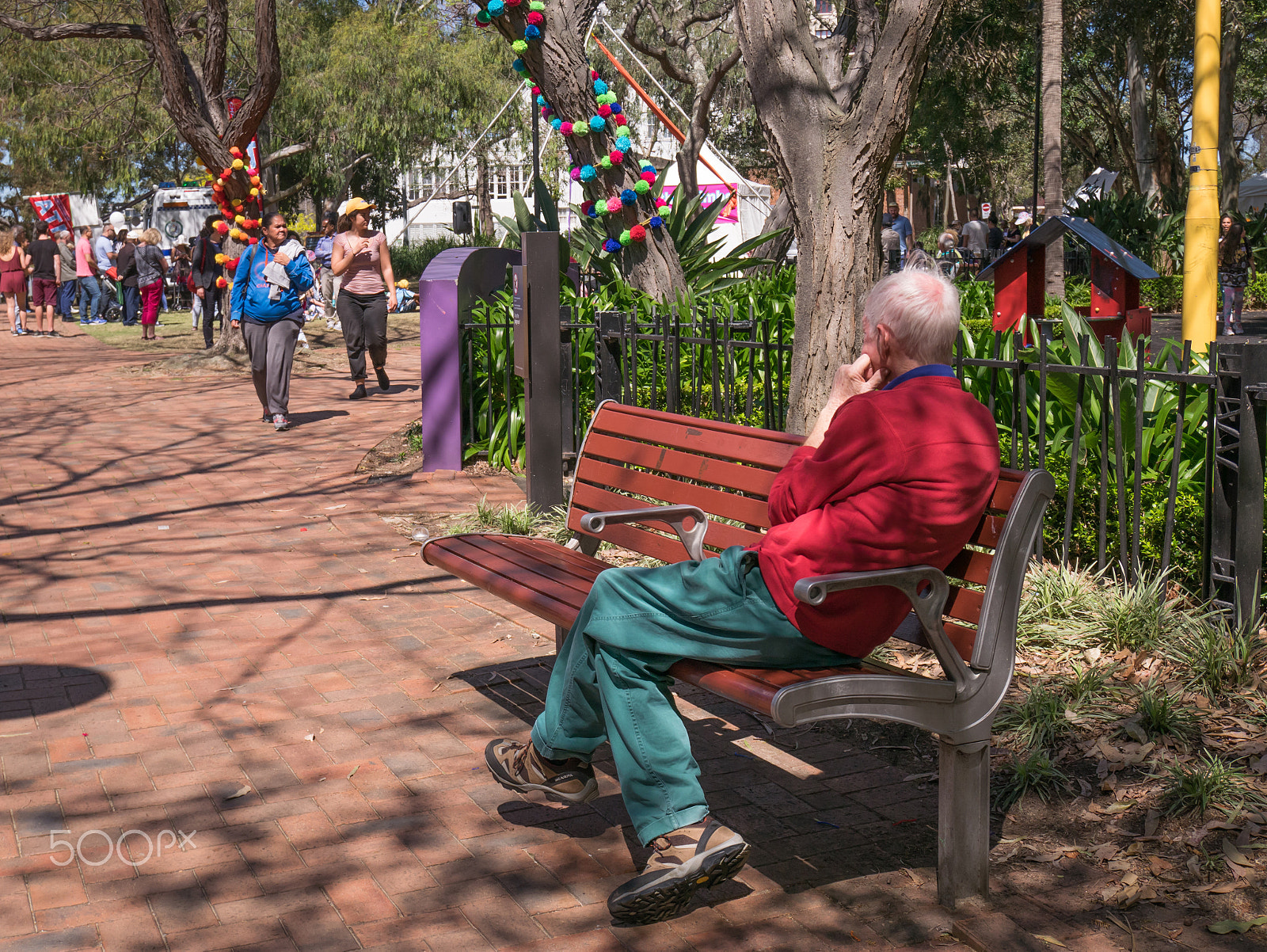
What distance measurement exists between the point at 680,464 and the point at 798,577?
4.05ft

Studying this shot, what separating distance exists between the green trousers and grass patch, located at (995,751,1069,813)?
876 mm

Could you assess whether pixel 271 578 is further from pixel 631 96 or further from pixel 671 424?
pixel 631 96

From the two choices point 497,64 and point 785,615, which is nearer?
point 785,615

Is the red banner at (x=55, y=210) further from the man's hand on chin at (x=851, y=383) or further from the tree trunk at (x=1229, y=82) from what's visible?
the man's hand on chin at (x=851, y=383)

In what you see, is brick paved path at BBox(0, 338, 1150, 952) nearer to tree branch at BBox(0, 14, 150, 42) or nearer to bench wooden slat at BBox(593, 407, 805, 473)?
bench wooden slat at BBox(593, 407, 805, 473)

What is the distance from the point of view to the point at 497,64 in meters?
34.8

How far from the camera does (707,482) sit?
4.04 m

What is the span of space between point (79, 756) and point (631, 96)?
4707 centimetres

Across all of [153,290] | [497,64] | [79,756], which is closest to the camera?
[79,756]

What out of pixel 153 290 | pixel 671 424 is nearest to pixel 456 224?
pixel 153 290

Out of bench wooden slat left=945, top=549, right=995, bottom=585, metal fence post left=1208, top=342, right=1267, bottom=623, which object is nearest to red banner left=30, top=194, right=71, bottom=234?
metal fence post left=1208, top=342, right=1267, bottom=623

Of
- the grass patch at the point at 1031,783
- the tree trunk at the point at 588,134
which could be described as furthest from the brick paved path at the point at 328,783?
the tree trunk at the point at 588,134

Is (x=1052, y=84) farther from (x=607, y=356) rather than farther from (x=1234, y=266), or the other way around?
(x=607, y=356)

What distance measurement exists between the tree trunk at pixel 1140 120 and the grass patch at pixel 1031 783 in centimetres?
2880
